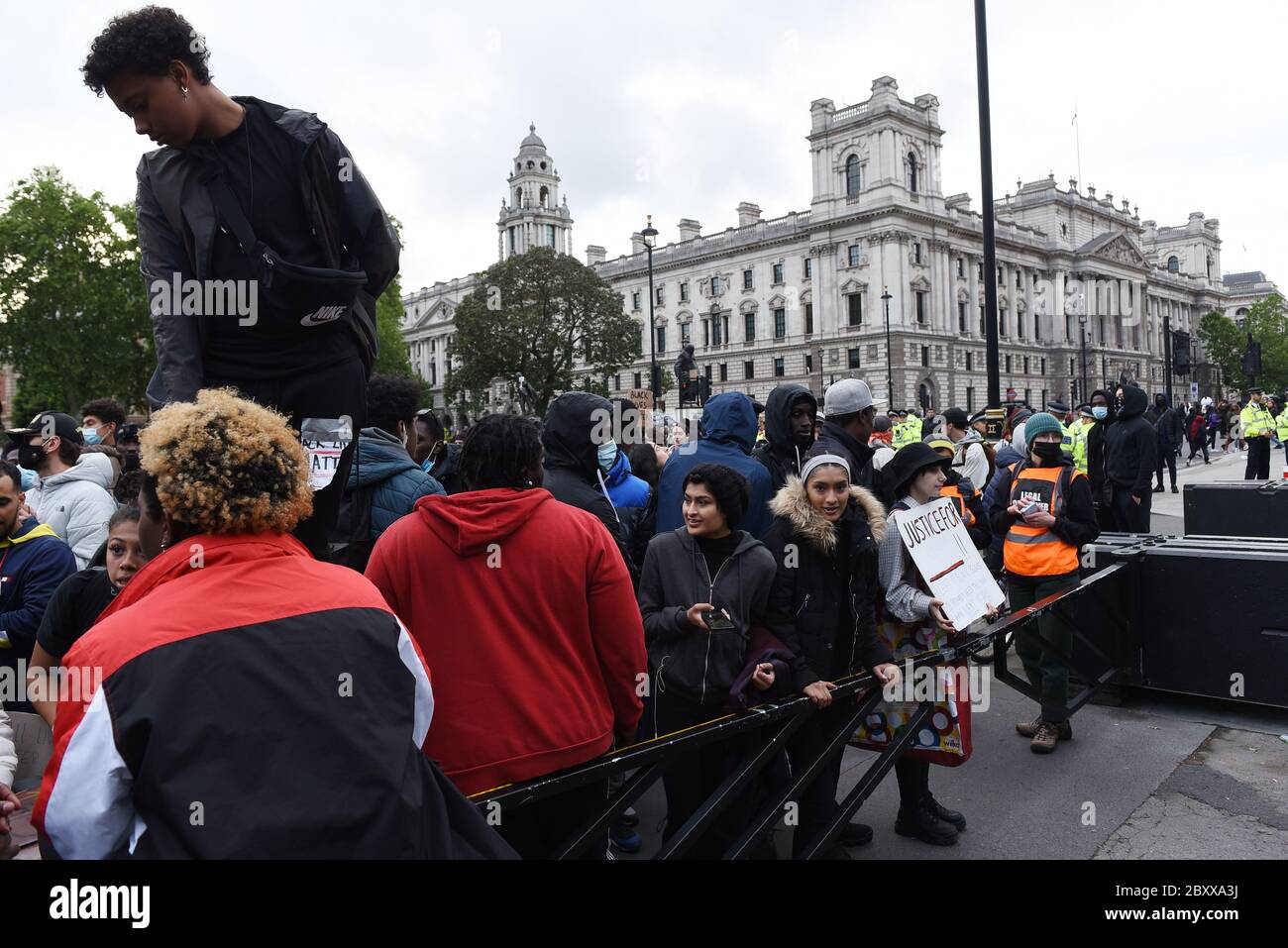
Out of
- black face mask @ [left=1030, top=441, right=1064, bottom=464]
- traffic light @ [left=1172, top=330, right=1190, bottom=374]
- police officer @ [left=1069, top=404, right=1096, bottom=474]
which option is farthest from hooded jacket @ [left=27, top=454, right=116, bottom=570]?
traffic light @ [left=1172, top=330, right=1190, bottom=374]

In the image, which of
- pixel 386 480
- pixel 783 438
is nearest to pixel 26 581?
pixel 386 480

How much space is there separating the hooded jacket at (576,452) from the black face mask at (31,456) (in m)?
3.53

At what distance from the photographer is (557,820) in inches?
112

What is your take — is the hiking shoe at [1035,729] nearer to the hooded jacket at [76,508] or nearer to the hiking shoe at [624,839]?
the hiking shoe at [624,839]

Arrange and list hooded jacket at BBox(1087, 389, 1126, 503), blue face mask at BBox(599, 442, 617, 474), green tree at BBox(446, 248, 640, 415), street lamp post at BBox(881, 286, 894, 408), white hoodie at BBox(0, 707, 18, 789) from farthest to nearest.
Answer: street lamp post at BBox(881, 286, 894, 408) < green tree at BBox(446, 248, 640, 415) < hooded jacket at BBox(1087, 389, 1126, 503) < blue face mask at BBox(599, 442, 617, 474) < white hoodie at BBox(0, 707, 18, 789)

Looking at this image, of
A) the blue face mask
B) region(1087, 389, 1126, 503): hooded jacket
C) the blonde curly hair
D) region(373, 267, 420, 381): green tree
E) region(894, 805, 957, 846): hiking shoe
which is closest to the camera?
the blonde curly hair

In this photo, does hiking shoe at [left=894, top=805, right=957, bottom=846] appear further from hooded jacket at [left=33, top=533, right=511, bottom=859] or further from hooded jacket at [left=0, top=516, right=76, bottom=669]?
hooded jacket at [left=0, top=516, right=76, bottom=669]

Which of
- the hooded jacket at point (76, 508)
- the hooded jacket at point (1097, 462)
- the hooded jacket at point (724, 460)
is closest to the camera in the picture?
the hooded jacket at point (724, 460)

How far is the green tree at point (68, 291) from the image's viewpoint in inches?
1718

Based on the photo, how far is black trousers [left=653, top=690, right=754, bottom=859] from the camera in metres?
3.68

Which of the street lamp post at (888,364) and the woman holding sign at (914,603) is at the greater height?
the street lamp post at (888,364)

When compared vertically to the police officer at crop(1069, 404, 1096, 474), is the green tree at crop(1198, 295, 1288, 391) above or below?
above

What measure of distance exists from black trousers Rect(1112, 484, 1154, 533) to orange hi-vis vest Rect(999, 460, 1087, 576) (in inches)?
213

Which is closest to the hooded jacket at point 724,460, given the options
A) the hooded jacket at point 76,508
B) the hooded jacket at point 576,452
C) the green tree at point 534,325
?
the hooded jacket at point 576,452
